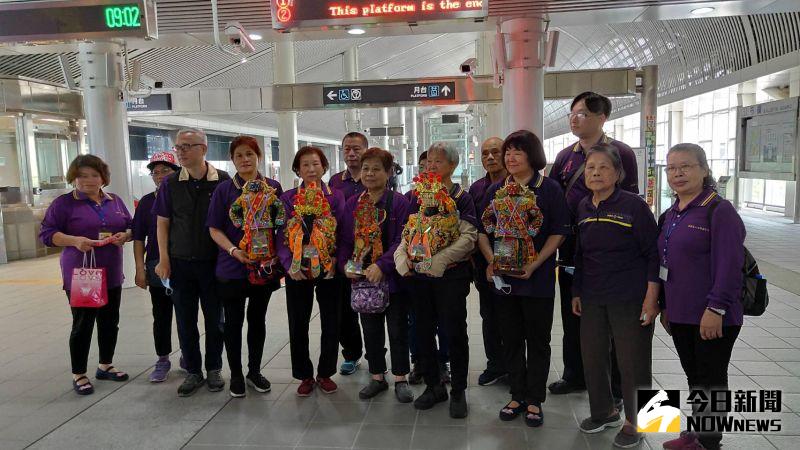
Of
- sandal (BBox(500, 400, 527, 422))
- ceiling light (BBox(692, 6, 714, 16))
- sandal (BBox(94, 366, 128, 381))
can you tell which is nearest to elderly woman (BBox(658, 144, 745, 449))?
sandal (BBox(500, 400, 527, 422))

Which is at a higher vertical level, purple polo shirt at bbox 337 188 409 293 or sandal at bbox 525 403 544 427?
purple polo shirt at bbox 337 188 409 293

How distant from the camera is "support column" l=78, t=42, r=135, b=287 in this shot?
744 cm

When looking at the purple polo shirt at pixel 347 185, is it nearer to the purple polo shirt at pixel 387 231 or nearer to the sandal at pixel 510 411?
the purple polo shirt at pixel 387 231

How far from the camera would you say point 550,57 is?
637 cm

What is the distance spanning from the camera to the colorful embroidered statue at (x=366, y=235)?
11.4 feet

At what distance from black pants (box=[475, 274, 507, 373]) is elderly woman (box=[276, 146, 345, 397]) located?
99 cm

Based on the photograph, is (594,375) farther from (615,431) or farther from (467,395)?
(467,395)

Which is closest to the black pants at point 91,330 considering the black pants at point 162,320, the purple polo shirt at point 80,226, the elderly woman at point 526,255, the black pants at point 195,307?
the purple polo shirt at point 80,226

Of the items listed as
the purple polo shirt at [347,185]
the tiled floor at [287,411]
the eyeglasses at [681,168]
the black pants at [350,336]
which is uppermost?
the eyeglasses at [681,168]

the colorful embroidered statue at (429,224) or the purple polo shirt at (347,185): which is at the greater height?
the purple polo shirt at (347,185)

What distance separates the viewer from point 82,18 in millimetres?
4863

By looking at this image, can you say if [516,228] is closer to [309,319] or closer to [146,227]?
[309,319]

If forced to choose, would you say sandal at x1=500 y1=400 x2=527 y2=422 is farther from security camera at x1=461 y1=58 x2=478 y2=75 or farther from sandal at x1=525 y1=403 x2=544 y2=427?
security camera at x1=461 y1=58 x2=478 y2=75

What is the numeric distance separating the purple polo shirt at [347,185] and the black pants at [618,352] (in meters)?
2.08
